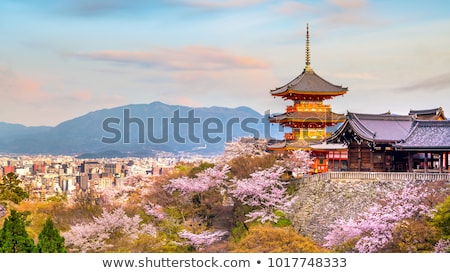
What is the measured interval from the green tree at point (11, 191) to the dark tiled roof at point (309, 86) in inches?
470

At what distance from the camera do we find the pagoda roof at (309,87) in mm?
32656

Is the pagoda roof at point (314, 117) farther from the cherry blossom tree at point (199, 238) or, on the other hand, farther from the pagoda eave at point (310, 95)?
the cherry blossom tree at point (199, 238)

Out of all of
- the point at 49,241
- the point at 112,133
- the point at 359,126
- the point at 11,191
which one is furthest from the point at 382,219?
the point at 112,133

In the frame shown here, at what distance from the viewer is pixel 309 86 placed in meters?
33.1

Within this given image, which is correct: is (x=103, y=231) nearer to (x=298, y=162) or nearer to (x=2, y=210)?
(x=2, y=210)

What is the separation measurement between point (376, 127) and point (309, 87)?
755cm

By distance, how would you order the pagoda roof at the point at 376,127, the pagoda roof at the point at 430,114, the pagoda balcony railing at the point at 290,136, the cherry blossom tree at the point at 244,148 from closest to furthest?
the pagoda roof at the point at 376,127, the pagoda roof at the point at 430,114, the pagoda balcony railing at the point at 290,136, the cherry blossom tree at the point at 244,148

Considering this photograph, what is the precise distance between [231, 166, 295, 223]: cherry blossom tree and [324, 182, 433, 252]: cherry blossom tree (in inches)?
144

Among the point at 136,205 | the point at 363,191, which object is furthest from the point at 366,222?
the point at 136,205

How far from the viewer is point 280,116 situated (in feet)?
110

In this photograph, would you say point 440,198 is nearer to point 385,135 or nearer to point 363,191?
point 363,191

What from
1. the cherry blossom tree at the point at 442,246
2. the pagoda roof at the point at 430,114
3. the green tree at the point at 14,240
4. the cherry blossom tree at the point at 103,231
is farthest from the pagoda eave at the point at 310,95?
the green tree at the point at 14,240
